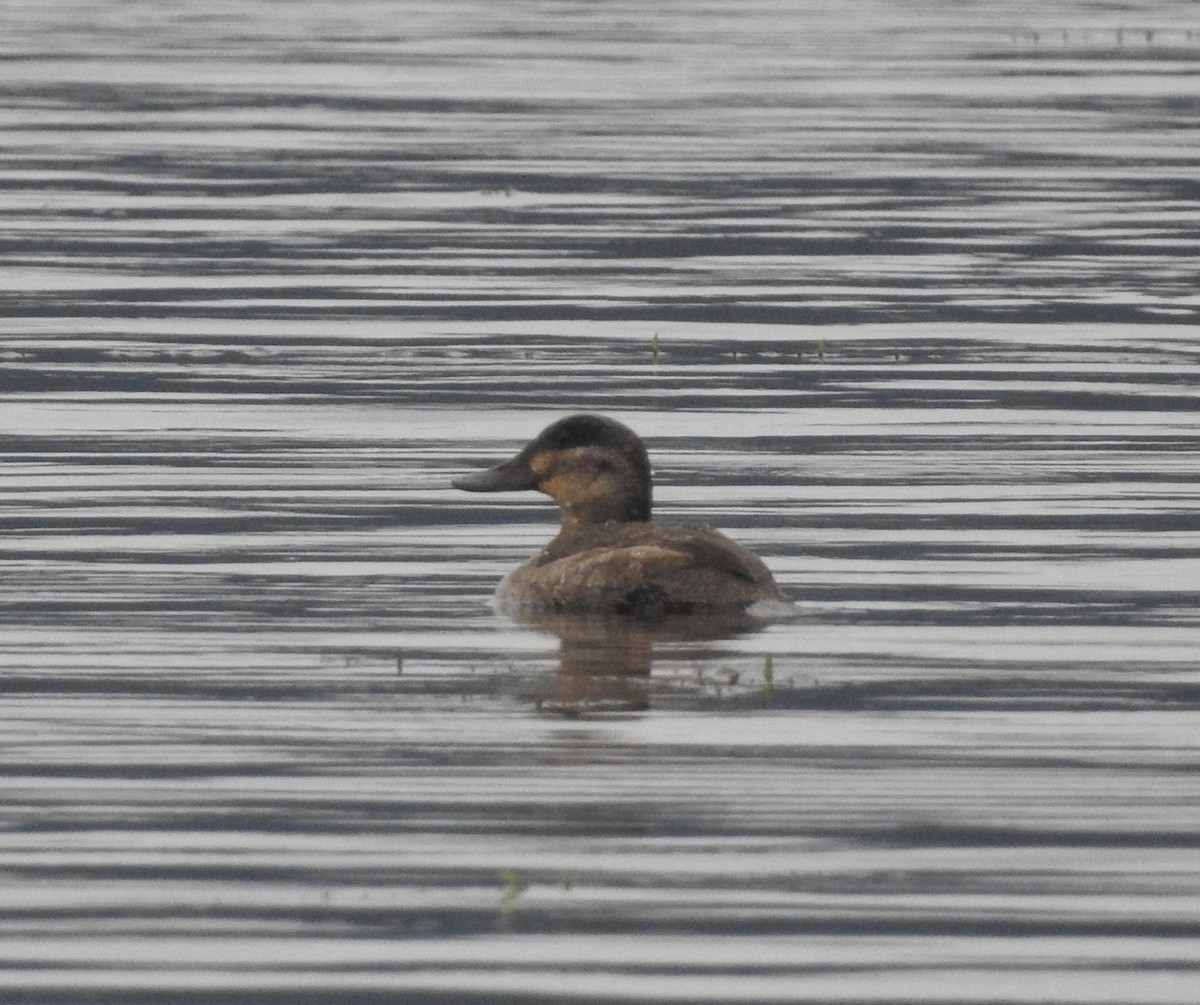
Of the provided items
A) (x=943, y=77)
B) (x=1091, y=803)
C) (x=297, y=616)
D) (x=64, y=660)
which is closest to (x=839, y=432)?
(x=297, y=616)

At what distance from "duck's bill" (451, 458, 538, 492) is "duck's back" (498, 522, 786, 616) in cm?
103

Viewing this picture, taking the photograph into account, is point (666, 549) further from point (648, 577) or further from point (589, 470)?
point (589, 470)

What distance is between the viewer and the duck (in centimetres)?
1178

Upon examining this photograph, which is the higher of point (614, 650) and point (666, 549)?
point (666, 549)

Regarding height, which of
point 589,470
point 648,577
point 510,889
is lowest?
point 510,889

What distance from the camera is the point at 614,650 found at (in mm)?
11422

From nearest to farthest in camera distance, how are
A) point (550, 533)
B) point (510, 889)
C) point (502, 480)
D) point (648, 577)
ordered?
point (510, 889) < point (648, 577) < point (502, 480) < point (550, 533)

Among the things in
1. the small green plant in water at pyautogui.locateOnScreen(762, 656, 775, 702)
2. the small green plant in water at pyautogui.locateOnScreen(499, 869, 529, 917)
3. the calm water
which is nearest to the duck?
the calm water

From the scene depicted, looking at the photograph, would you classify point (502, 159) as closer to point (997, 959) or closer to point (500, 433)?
point (500, 433)

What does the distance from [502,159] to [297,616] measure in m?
18.6

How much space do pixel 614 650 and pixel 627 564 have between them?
600mm

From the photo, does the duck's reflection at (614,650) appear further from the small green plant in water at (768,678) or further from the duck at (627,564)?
the small green plant in water at (768,678)

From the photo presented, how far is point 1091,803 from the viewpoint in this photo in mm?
8867

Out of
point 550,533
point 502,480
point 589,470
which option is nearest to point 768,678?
point 589,470
